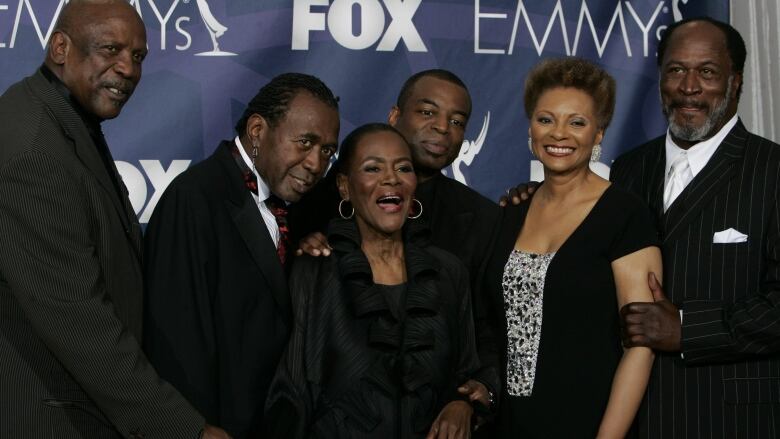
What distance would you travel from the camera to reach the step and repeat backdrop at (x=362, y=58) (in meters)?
4.32

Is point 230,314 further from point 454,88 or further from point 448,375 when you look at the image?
point 454,88

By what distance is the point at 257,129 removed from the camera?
9.78 feet

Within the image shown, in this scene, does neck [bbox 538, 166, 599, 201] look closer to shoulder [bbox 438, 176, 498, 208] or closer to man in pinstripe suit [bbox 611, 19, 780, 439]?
man in pinstripe suit [bbox 611, 19, 780, 439]

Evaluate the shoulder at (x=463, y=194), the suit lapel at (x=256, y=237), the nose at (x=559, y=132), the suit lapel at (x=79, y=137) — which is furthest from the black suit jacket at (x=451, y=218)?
the suit lapel at (x=79, y=137)

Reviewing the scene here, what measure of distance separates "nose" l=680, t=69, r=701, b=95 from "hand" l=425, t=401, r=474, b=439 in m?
1.30

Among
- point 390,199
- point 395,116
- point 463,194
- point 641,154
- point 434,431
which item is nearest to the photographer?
point 434,431

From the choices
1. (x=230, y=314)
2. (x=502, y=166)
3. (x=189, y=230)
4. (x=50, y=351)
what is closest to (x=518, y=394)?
(x=230, y=314)

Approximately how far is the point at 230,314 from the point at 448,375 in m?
0.64

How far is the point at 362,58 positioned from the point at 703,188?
5.63 feet

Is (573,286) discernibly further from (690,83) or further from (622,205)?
(690,83)

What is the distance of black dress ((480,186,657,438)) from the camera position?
2967mm

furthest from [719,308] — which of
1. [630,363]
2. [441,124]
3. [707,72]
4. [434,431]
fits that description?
[441,124]

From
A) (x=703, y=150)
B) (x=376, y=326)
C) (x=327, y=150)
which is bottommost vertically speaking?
(x=376, y=326)

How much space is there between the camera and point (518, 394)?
119 inches
